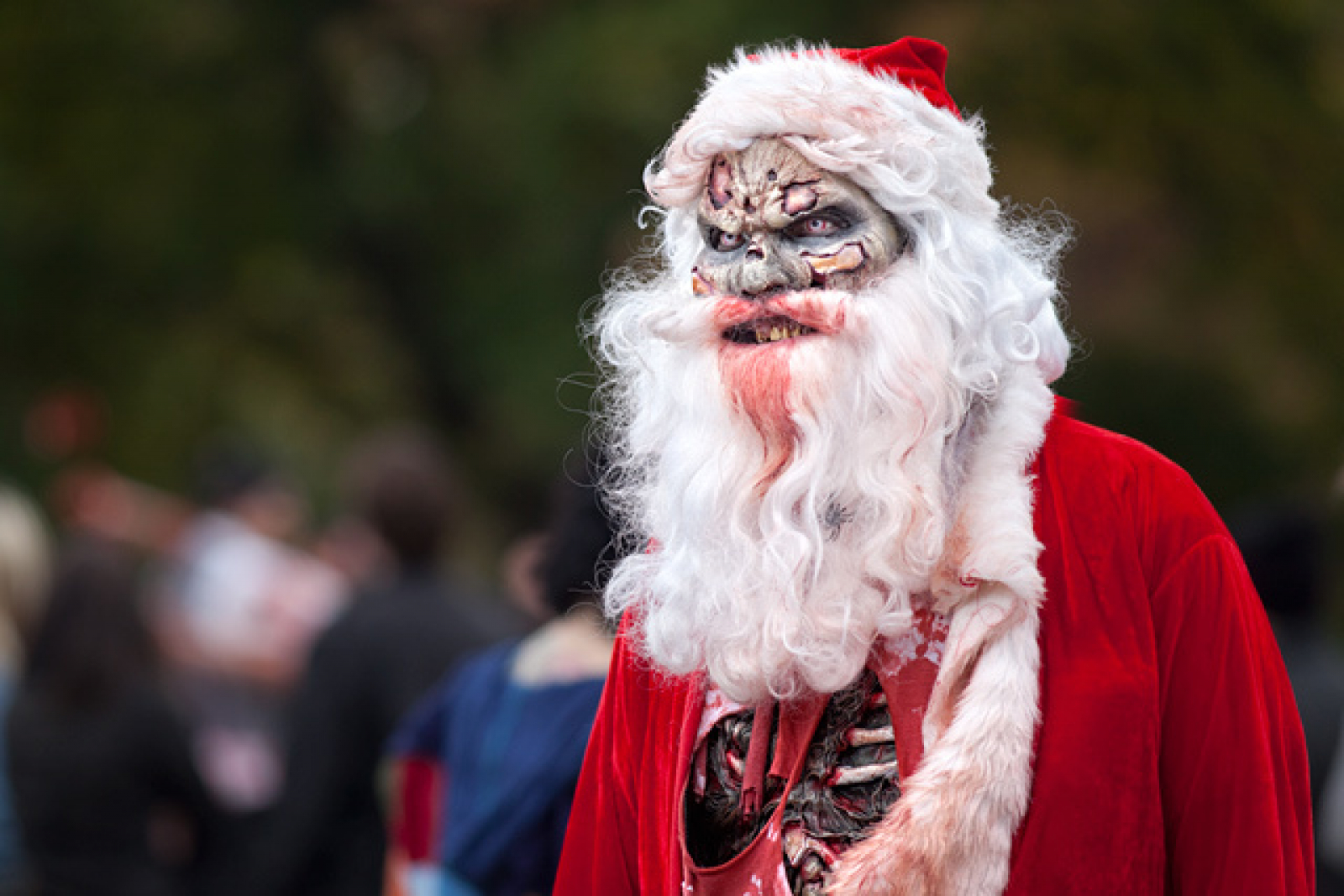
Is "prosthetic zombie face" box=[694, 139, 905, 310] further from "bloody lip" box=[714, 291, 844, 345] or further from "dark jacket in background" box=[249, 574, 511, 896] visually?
"dark jacket in background" box=[249, 574, 511, 896]

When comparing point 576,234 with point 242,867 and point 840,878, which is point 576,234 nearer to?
point 242,867

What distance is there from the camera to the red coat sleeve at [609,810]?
112 inches

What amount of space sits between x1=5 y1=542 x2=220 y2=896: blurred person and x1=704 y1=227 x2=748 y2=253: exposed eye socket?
3601 mm

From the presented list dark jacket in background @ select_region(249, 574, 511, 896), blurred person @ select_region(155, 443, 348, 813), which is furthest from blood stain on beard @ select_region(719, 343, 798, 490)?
blurred person @ select_region(155, 443, 348, 813)

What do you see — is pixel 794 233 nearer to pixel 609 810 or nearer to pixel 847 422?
pixel 847 422

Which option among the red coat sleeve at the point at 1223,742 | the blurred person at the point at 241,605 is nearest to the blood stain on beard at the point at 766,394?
the red coat sleeve at the point at 1223,742

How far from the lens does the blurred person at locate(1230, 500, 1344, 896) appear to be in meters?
4.68

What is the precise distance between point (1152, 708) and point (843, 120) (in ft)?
3.03

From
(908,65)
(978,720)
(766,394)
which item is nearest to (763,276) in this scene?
(766,394)

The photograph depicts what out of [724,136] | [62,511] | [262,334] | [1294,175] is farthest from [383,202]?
[724,136]

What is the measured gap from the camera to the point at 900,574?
253 cm

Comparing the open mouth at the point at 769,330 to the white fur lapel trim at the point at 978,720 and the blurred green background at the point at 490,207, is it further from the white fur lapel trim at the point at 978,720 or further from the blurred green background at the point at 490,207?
the blurred green background at the point at 490,207

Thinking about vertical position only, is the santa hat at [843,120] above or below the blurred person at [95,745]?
above

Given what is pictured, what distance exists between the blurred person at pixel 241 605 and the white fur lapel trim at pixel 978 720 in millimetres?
5985
